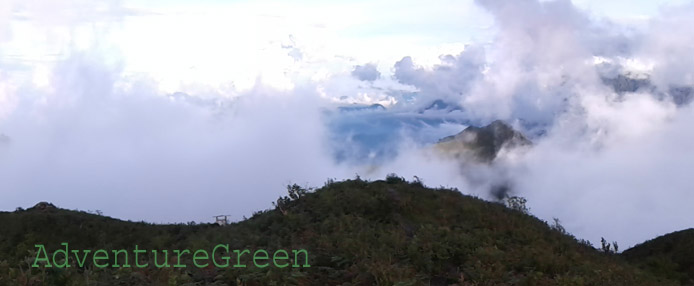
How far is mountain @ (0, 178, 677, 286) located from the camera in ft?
38.1

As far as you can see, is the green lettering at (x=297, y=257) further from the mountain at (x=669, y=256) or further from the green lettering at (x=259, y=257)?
the mountain at (x=669, y=256)

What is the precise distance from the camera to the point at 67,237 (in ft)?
81.1

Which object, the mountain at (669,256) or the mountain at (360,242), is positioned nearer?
the mountain at (360,242)

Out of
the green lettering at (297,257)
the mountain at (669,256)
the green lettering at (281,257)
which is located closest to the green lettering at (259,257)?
the green lettering at (281,257)

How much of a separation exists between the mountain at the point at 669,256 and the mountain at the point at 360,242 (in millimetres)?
4362

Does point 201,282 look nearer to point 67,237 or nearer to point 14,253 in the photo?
point 14,253

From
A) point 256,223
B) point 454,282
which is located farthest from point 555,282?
point 256,223

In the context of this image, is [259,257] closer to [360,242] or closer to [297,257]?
[297,257]

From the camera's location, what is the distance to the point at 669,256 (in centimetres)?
2455

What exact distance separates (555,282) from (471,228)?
598 cm

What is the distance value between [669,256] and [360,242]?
17110mm

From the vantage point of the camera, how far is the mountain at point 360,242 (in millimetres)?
11602

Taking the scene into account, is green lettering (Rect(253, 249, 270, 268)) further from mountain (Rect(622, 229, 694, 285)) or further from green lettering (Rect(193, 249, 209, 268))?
mountain (Rect(622, 229, 694, 285))

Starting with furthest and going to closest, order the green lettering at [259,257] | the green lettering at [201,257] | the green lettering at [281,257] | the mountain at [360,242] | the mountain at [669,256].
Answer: the mountain at [669,256], the green lettering at [201,257], the green lettering at [281,257], the green lettering at [259,257], the mountain at [360,242]
